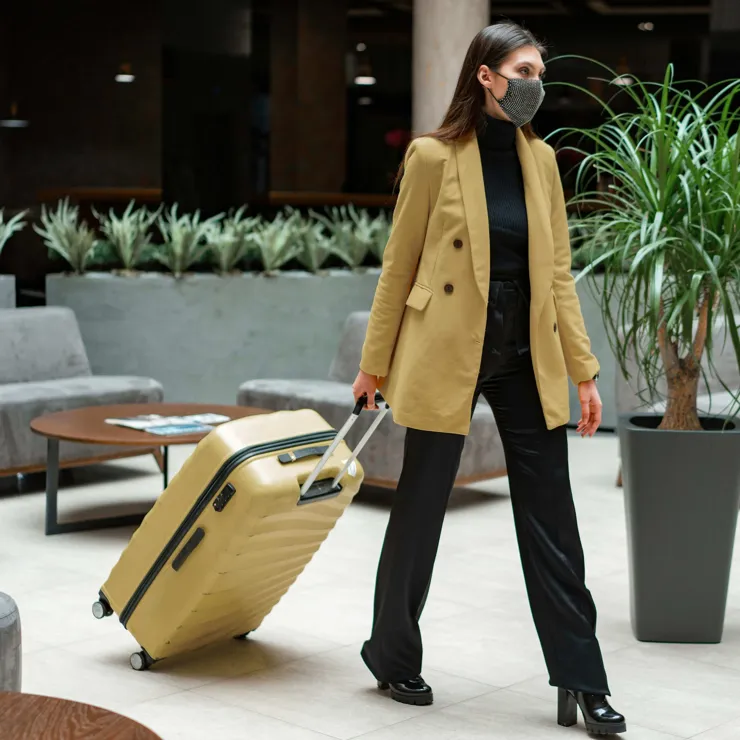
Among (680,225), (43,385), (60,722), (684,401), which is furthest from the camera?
(43,385)

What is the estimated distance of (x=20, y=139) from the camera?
9.92 meters

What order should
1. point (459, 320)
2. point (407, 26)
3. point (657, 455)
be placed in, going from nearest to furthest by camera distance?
point (459, 320)
point (657, 455)
point (407, 26)

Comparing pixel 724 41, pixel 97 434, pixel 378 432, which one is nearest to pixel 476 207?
pixel 97 434

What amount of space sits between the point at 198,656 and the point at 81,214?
6966mm

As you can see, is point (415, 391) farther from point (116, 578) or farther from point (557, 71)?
point (557, 71)

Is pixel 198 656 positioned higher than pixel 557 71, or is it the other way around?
pixel 557 71

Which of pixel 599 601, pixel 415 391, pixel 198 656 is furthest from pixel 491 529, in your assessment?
pixel 415 391

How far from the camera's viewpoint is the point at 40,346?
641 cm

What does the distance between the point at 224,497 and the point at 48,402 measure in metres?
3.07

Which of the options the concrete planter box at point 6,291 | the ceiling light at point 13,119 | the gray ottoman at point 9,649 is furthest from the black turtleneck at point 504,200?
the ceiling light at point 13,119

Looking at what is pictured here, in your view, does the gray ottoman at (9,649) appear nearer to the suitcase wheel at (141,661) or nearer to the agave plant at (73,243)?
the suitcase wheel at (141,661)

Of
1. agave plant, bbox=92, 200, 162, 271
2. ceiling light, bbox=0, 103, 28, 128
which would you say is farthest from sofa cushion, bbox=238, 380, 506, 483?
ceiling light, bbox=0, 103, 28, 128

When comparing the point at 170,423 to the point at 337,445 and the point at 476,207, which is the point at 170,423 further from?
the point at 476,207

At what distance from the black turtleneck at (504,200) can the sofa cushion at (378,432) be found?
8.48 feet
